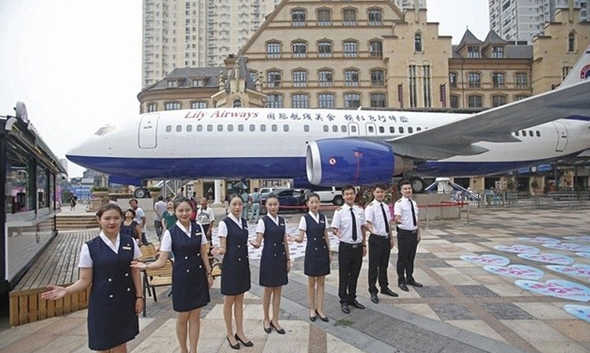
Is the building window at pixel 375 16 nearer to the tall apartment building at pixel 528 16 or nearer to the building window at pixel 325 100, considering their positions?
the building window at pixel 325 100

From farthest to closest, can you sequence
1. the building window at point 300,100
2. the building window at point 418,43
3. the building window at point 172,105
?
the building window at point 172,105, the building window at point 300,100, the building window at point 418,43

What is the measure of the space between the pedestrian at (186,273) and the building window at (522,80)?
55.4 m

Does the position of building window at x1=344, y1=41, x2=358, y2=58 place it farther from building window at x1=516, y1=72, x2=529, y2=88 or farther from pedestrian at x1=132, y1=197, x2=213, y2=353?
pedestrian at x1=132, y1=197, x2=213, y2=353

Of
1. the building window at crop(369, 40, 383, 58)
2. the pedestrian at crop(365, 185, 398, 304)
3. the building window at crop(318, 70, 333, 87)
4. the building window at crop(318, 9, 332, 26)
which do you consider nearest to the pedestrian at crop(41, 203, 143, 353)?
the pedestrian at crop(365, 185, 398, 304)

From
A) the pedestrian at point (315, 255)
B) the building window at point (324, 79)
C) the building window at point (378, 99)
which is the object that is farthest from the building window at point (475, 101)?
the pedestrian at point (315, 255)

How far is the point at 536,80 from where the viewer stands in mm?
46625

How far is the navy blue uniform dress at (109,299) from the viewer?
2863mm

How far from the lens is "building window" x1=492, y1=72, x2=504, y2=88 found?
1877 inches

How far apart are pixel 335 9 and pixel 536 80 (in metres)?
28.5

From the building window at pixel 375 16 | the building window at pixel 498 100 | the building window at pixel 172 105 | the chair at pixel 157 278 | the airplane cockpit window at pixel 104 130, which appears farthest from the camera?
the building window at pixel 172 105

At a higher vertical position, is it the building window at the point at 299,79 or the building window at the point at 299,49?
the building window at the point at 299,49

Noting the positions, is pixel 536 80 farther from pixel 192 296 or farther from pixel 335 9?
pixel 192 296

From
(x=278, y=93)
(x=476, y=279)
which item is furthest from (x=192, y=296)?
(x=278, y=93)

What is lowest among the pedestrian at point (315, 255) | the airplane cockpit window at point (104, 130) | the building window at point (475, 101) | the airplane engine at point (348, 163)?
the pedestrian at point (315, 255)
